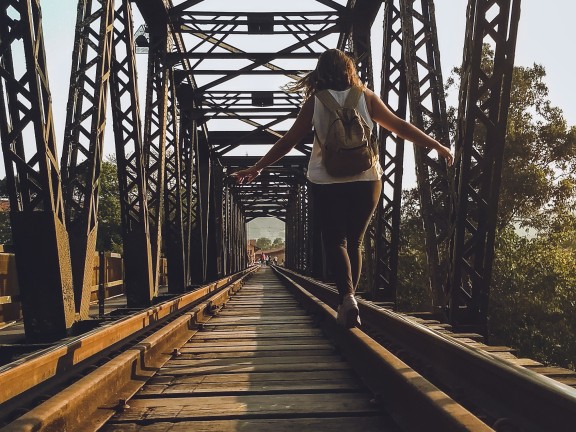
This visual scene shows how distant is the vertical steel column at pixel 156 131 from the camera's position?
26.8 feet

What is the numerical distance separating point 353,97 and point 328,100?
6.0 inches

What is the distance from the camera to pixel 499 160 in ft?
13.5

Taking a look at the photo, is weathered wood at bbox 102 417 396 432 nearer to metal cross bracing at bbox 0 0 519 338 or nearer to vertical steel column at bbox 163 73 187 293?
metal cross bracing at bbox 0 0 519 338

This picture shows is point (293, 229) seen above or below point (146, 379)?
above

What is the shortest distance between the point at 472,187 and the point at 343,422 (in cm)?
266

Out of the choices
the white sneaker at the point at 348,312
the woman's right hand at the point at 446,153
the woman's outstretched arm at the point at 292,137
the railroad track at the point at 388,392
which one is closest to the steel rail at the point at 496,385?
the railroad track at the point at 388,392

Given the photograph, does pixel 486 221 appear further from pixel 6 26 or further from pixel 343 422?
pixel 6 26

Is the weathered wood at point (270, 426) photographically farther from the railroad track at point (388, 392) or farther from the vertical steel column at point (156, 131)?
the vertical steel column at point (156, 131)

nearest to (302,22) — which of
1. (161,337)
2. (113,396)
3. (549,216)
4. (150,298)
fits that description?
(150,298)

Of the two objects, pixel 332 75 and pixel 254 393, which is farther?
pixel 332 75

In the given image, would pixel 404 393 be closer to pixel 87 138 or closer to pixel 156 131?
pixel 87 138

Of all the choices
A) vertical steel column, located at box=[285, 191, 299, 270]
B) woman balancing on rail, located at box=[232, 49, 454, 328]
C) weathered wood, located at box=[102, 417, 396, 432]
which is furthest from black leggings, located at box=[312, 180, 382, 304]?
vertical steel column, located at box=[285, 191, 299, 270]

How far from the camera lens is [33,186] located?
423 centimetres

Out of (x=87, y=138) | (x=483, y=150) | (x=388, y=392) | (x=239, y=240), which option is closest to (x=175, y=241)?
(x=87, y=138)
